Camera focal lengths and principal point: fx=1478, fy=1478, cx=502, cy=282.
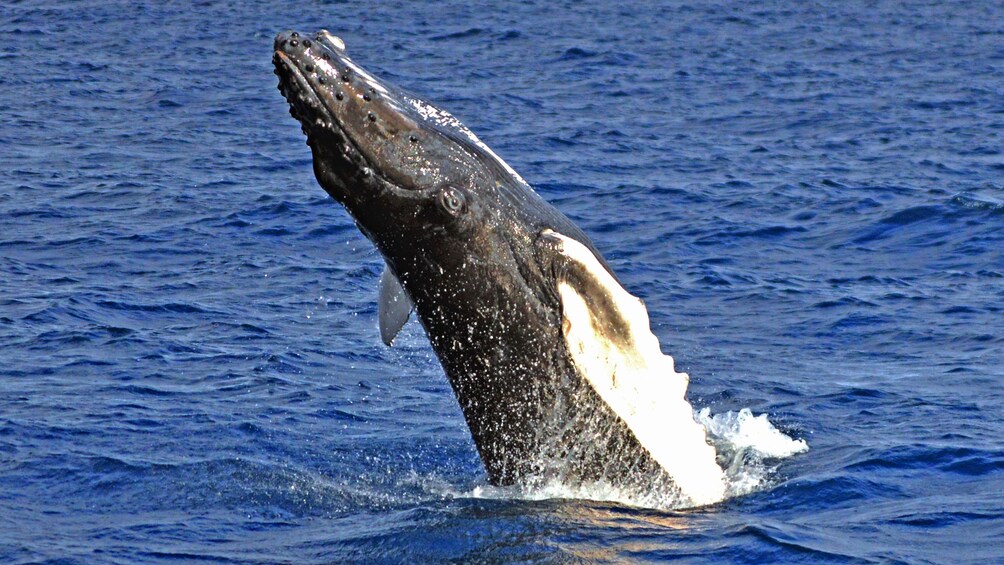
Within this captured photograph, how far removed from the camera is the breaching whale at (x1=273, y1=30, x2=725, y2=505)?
11203 mm

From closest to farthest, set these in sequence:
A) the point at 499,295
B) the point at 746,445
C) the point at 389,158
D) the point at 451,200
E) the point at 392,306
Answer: the point at 389,158, the point at 451,200, the point at 499,295, the point at 392,306, the point at 746,445

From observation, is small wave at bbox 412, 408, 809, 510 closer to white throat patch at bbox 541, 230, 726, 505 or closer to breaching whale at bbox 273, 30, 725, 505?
breaching whale at bbox 273, 30, 725, 505

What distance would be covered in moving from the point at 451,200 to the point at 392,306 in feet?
4.88

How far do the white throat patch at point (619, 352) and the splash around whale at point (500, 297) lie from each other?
11 mm

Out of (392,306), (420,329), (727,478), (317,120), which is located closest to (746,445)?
(727,478)

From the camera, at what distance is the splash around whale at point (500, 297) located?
11.2 metres

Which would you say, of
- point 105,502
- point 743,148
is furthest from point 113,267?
point 743,148

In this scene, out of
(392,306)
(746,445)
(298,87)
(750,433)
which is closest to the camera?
(298,87)

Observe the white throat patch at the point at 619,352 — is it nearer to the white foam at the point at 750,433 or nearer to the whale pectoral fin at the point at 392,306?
the whale pectoral fin at the point at 392,306

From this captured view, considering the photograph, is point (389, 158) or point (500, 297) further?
point (500, 297)

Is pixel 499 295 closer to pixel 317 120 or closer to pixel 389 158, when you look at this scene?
pixel 389 158

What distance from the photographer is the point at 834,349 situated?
19.3m

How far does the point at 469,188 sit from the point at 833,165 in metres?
20.8

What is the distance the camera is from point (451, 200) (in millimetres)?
11461
